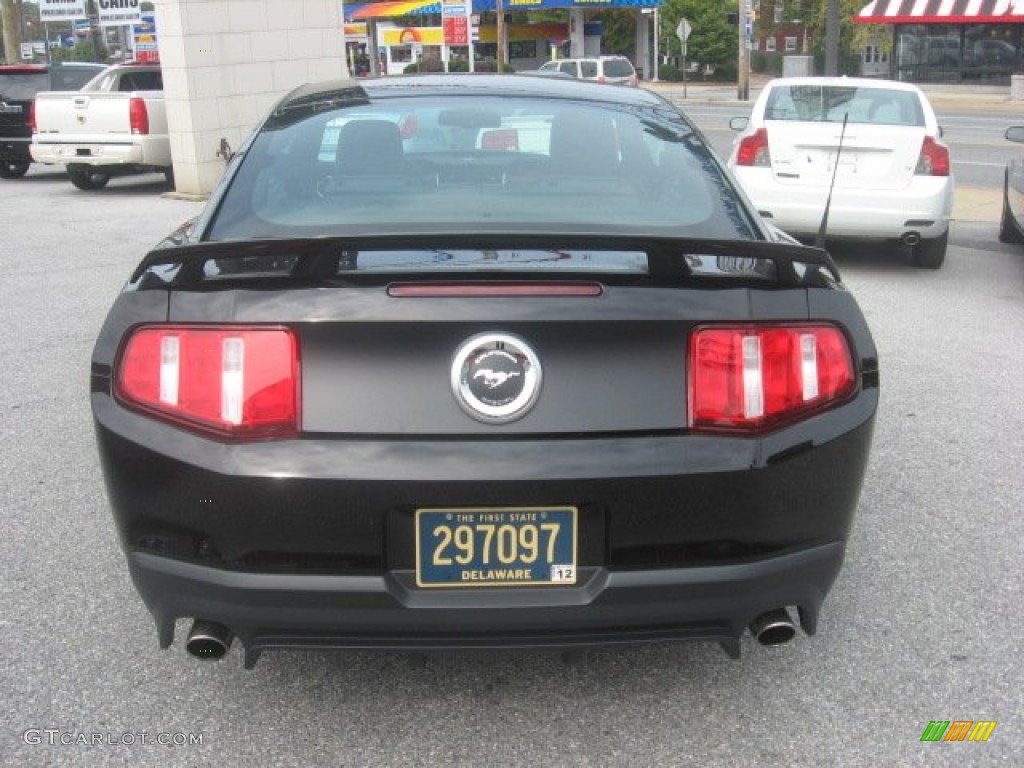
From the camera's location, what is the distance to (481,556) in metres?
2.54

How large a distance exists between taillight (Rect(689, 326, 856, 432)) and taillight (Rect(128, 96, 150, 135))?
1486cm

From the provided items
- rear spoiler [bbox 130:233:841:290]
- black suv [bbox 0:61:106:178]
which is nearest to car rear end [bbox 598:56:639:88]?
black suv [bbox 0:61:106:178]

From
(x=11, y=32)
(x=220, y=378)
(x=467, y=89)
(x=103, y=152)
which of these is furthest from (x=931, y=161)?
(x=11, y=32)

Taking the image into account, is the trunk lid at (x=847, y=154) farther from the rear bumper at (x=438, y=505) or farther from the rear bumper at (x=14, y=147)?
the rear bumper at (x=14, y=147)

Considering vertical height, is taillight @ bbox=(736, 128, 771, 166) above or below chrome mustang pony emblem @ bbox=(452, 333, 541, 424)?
below

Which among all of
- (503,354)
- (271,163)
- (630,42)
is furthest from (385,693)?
(630,42)

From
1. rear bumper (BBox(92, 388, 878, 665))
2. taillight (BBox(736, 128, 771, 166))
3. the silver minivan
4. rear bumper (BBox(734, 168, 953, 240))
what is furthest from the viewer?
the silver minivan

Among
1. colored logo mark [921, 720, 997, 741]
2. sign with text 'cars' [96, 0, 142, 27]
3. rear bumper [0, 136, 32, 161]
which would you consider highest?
sign with text 'cars' [96, 0, 142, 27]

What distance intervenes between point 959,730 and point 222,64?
561 inches

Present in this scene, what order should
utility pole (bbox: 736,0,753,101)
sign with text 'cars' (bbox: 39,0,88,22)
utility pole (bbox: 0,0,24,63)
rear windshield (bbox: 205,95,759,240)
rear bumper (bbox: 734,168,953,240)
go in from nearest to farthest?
rear windshield (bbox: 205,95,759,240) → rear bumper (bbox: 734,168,953,240) → utility pole (bbox: 0,0,24,63) → utility pole (bbox: 736,0,753,101) → sign with text 'cars' (bbox: 39,0,88,22)

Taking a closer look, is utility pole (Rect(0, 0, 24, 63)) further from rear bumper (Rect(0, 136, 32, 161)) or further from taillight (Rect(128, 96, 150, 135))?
taillight (Rect(128, 96, 150, 135))

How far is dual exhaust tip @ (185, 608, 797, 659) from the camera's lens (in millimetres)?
2646

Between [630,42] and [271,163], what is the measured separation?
216ft

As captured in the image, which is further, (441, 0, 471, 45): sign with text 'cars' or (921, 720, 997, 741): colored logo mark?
(441, 0, 471, 45): sign with text 'cars'
